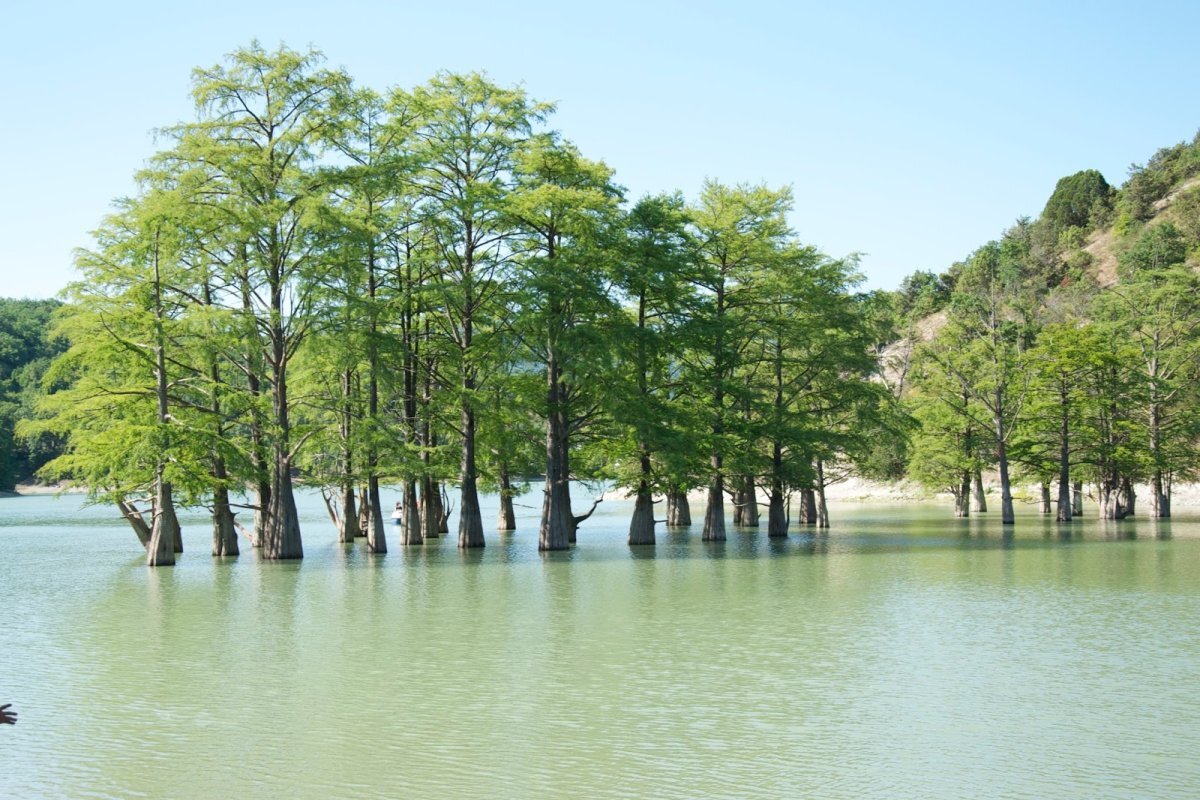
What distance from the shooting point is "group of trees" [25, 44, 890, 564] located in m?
38.0

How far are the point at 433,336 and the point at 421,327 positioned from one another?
3864 millimetres

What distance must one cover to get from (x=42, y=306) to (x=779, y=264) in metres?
142

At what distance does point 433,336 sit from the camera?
4731 centimetres

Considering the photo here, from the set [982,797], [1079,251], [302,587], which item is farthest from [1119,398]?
[1079,251]

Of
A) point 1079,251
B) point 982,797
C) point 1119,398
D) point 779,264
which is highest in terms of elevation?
point 1079,251

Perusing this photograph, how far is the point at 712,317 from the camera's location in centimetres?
4747

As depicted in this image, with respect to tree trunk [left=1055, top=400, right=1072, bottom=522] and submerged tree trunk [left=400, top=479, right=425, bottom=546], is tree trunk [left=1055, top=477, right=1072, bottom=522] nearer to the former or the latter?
tree trunk [left=1055, top=400, right=1072, bottom=522]

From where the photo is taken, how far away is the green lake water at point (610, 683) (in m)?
12.5

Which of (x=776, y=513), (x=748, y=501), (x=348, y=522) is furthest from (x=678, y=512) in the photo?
(x=348, y=522)

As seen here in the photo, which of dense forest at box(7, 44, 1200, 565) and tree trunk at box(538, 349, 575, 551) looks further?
tree trunk at box(538, 349, 575, 551)

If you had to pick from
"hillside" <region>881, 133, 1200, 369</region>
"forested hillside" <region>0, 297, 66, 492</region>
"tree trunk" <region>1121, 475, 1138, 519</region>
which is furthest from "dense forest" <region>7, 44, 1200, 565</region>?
"forested hillside" <region>0, 297, 66, 492</region>

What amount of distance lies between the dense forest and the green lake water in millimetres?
7654

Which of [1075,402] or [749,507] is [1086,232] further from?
[749,507]

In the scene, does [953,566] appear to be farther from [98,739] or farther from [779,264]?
[98,739]
